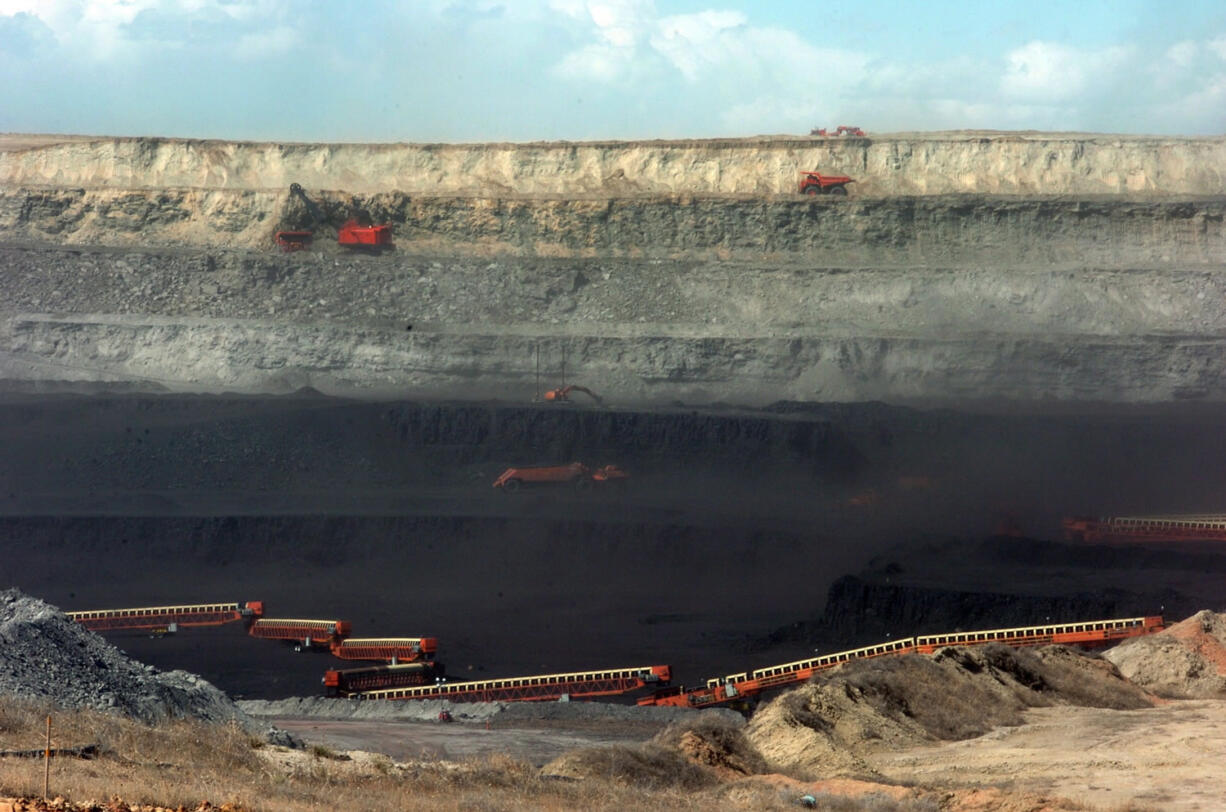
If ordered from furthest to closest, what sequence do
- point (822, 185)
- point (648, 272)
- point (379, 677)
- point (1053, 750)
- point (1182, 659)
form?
point (822, 185)
point (648, 272)
point (379, 677)
point (1182, 659)
point (1053, 750)

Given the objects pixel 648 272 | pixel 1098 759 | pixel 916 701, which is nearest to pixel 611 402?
pixel 648 272

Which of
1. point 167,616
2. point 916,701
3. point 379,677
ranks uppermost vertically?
point 167,616

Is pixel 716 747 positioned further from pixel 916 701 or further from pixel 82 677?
pixel 82 677

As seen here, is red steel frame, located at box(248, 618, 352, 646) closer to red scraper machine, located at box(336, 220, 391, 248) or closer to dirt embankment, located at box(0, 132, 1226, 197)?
red scraper machine, located at box(336, 220, 391, 248)

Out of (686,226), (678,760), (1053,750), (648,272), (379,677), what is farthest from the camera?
(686,226)

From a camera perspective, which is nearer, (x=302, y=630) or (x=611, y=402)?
(x=302, y=630)

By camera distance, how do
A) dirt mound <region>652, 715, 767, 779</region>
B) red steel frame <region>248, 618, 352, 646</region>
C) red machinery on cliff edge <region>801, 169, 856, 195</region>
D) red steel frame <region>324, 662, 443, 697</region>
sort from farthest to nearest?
red machinery on cliff edge <region>801, 169, 856, 195</region>, red steel frame <region>248, 618, 352, 646</region>, red steel frame <region>324, 662, 443, 697</region>, dirt mound <region>652, 715, 767, 779</region>

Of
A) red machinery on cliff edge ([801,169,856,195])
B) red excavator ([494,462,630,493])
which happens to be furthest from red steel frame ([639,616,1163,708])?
red machinery on cliff edge ([801,169,856,195])
